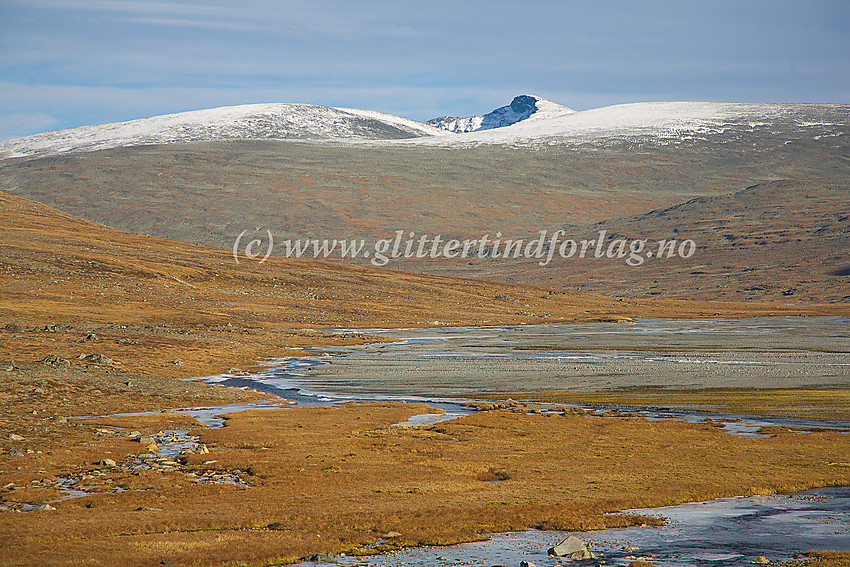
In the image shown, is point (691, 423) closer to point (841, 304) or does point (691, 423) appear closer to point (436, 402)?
point (436, 402)

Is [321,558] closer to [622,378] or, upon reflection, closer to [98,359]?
[622,378]

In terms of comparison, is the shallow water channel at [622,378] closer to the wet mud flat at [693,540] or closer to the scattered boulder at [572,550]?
the wet mud flat at [693,540]

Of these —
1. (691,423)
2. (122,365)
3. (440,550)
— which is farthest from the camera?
(122,365)

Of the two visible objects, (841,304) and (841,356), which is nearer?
(841,356)

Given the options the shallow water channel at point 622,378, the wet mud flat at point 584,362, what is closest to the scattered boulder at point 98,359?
the shallow water channel at point 622,378

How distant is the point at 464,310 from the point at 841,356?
231 feet

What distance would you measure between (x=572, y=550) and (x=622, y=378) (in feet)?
122

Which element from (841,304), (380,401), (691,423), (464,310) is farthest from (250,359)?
(841,304)

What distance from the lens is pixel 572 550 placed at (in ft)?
60.5

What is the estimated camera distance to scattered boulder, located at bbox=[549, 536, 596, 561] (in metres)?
18.4

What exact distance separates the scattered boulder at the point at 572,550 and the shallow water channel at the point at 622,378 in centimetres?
29

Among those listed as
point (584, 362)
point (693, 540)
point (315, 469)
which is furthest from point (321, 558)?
point (584, 362)

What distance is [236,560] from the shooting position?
17.5 metres

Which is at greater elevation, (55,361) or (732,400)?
(55,361)
